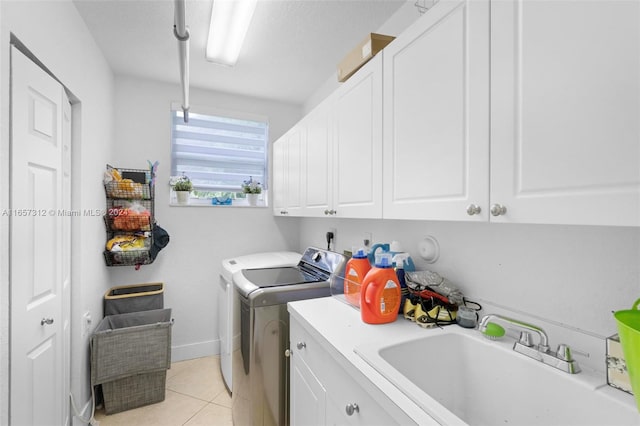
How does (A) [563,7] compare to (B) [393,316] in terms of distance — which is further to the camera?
(B) [393,316]

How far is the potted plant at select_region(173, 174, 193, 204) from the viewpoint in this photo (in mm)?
2742

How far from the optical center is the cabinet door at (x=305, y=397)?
116cm

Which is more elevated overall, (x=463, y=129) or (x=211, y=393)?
(x=463, y=129)

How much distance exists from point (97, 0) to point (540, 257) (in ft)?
8.59

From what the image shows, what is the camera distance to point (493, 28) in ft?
2.70

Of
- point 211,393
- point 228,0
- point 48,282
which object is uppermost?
point 228,0

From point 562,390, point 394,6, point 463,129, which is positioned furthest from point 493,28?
point 394,6

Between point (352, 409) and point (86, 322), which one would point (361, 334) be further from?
point (86, 322)

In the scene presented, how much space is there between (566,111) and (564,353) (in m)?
0.70

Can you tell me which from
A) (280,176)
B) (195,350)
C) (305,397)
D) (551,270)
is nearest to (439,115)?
(551,270)

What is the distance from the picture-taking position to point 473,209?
2.89ft

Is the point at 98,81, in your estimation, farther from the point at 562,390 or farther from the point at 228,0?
the point at 562,390

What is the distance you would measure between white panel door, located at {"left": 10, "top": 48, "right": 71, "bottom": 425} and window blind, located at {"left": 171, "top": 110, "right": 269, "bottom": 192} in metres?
1.21

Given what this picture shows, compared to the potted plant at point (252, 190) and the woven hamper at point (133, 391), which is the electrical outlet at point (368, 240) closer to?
the potted plant at point (252, 190)
